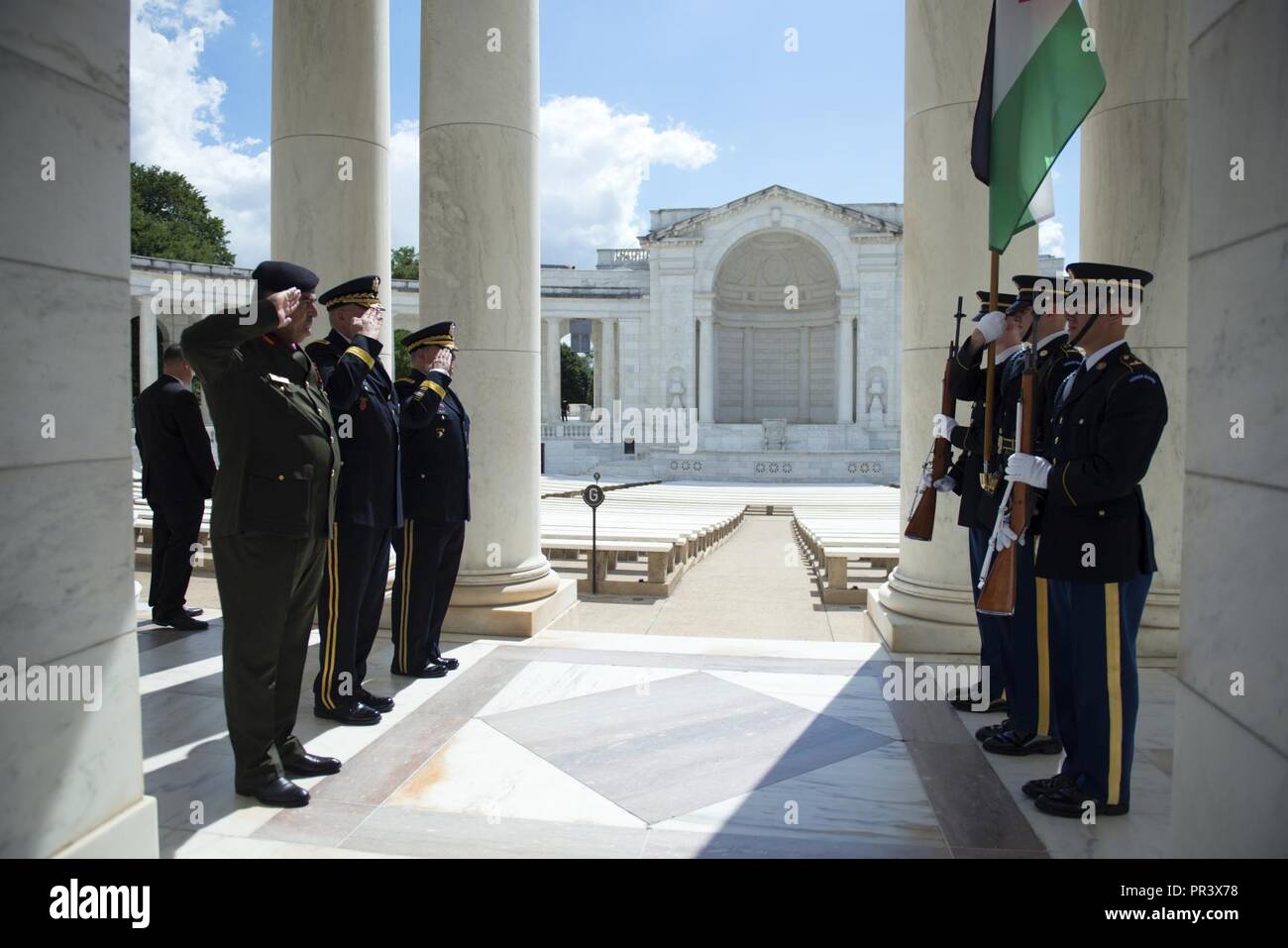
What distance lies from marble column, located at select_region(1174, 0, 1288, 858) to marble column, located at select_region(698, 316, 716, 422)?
5127cm

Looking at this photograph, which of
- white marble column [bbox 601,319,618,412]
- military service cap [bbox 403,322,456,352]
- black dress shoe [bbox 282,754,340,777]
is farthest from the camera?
white marble column [bbox 601,319,618,412]

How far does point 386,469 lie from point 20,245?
363 cm

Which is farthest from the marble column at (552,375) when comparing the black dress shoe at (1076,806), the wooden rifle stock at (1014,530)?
the black dress shoe at (1076,806)

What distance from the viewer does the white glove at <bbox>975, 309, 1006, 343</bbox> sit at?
21.0 ft

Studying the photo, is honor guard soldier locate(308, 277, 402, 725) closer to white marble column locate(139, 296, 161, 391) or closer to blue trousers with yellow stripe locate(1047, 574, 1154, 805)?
blue trousers with yellow stripe locate(1047, 574, 1154, 805)

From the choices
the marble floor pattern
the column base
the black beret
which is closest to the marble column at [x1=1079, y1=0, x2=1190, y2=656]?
the marble floor pattern

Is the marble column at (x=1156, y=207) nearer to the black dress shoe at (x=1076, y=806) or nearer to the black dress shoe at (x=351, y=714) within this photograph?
the black dress shoe at (x=1076, y=806)

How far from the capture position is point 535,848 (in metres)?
4.69

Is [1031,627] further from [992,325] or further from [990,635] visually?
[992,325]

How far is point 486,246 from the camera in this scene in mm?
9453

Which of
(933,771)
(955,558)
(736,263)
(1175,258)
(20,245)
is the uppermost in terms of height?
(736,263)
